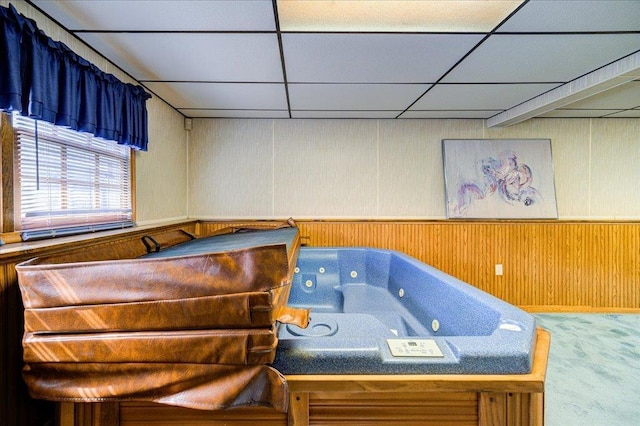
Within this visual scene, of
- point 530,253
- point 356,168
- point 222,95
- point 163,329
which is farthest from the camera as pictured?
point 356,168

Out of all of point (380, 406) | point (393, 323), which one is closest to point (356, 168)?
point (393, 323)

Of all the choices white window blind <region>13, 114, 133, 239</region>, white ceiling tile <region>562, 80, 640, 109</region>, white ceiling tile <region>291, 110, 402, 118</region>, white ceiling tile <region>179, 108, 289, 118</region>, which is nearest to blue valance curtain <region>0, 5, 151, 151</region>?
white window blind <region>13, 114, 133, 239</region>

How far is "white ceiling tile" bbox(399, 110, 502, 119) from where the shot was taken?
115 inches

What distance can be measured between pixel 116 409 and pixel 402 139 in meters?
3.17

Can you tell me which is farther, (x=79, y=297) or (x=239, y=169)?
(x=239, y=169)

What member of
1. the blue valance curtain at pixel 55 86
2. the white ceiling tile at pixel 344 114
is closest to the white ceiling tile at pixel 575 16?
the white ceiling tile at pixel 344 114

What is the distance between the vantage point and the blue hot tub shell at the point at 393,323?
2.84 ft

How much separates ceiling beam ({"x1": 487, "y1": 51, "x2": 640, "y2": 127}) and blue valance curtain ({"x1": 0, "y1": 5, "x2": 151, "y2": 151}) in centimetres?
317

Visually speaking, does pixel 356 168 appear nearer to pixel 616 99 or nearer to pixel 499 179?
pixel 499 179

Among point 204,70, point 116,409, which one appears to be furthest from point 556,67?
point 116,409

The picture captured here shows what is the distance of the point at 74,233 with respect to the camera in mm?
Result: 1497

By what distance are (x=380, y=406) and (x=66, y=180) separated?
1838mm

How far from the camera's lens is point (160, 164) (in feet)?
8.47

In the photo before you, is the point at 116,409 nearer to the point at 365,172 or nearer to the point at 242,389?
the point at 242,389
